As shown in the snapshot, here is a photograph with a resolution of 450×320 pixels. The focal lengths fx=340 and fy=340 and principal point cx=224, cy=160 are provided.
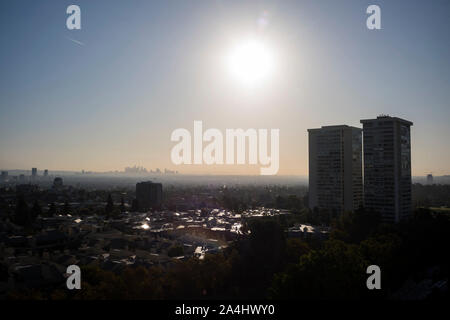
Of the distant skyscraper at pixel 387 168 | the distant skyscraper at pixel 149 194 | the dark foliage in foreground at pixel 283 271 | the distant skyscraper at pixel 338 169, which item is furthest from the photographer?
the distant skyscraper at pixel 149 194

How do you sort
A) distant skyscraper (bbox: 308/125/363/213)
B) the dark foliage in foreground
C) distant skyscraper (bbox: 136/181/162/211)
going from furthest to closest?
distant skyscraper (bbox: 136/181/162/211)
distant skyscraper (bbox: 308/125/363/213)
the dark foliage in foreground

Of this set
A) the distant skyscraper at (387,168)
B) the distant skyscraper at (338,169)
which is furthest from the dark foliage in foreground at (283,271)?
the distant skyscraper at (338,169)

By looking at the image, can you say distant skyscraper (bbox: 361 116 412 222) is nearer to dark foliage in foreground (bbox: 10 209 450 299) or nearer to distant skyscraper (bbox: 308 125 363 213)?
distant skyscraper (bbox: 308 125 363 213)

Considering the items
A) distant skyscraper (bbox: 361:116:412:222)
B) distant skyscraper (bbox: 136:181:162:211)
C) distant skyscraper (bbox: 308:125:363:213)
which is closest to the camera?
distant skyscraper (bbox: 361:116:412:222)

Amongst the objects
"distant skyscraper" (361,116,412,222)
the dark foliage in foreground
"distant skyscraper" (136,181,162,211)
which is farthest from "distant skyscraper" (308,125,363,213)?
"distant skyscraper" (136,181,162,211)

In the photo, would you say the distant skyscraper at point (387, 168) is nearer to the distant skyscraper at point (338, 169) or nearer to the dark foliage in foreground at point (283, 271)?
the distant skyscraper at point (338, 169)
